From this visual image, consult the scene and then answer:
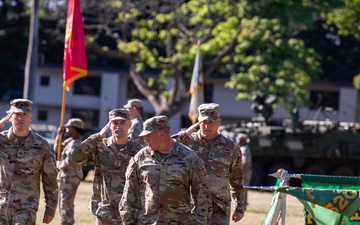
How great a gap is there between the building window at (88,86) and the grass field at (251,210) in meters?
30.9

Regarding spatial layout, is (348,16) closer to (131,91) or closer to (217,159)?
(131,91)

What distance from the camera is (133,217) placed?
8.34 meters

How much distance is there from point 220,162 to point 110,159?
3.93 ft

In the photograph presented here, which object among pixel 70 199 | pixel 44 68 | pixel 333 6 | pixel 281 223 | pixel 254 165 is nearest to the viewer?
pixel 281 223

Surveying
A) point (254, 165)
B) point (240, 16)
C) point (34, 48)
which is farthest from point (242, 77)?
point (34, 48)

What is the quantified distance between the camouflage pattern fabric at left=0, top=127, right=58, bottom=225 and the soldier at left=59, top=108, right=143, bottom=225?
696 mm

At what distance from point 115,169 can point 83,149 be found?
0.41m

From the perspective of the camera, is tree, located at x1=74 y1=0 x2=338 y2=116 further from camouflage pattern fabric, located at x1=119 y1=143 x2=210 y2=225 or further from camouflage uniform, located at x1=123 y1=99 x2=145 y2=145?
camouflage pattern fabric, located at x1=119 y1=143 x2=210 y2=225

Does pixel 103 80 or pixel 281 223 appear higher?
pixel 103 80

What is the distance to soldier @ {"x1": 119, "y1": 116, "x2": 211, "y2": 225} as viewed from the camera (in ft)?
27.2

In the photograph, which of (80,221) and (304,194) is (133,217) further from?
(80,221)

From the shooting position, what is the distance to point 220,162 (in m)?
10.3

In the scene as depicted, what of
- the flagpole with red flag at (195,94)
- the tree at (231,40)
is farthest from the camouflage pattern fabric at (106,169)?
the tree at (231,40)

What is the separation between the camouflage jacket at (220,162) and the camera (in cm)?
1027
